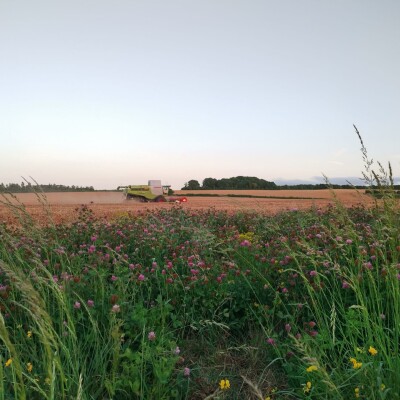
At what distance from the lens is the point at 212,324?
13.7 feet

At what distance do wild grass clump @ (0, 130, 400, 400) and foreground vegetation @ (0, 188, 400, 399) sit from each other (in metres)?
0.01

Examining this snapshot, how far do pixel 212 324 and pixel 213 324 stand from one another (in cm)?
1

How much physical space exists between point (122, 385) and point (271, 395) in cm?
103

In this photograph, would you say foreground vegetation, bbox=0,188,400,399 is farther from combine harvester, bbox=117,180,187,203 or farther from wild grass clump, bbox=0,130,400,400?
combine harvester, bbox=117,180,187,203

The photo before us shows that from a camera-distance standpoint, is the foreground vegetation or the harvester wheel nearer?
the foreground vegetation

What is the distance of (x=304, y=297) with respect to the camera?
13.0 feet

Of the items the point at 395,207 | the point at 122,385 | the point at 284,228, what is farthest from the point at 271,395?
the point at 284,228

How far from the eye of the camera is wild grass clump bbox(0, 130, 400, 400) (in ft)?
8.87

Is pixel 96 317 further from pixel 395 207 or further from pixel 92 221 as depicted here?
pixel 92 221

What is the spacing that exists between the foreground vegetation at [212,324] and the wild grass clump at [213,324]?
0.01 meters

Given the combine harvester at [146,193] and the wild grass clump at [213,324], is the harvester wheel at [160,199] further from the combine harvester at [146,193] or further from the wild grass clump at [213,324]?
the wild grass clump at [213,324]

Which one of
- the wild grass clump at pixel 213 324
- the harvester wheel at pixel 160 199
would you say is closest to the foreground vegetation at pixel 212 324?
the wild grass clump at pixel 213 324

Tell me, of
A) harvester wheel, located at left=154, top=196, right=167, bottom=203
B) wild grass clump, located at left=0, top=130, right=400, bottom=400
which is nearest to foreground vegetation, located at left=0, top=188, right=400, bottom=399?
wild grass clump, located at left=0, top=130, right=400, bottom=400

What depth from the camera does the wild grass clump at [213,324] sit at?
2705 millimetres
